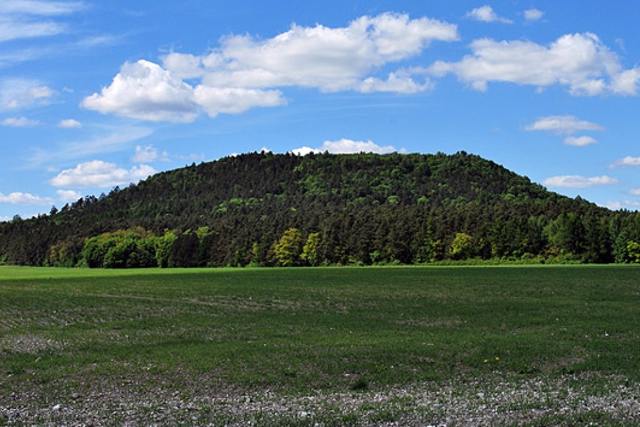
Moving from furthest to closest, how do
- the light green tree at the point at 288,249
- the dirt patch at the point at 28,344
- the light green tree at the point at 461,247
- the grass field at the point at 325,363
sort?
the light green tree at the point at 288,249
the light green tree at the point at 461,247
the dirt patch at the point at 28,344
the grass field at the point at 325,363

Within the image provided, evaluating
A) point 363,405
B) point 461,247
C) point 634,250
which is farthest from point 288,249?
point 363,405

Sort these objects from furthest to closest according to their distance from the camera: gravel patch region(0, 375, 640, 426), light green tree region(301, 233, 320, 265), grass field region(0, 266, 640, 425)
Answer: light green tree region(301, 233, 320, 265)
grass field region(0, 266, 640, 425)
gravel patch region(0, 375, 640, 426)

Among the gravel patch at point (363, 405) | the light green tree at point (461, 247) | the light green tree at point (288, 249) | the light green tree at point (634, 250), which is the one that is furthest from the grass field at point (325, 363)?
the light green tree at point (288, 249)

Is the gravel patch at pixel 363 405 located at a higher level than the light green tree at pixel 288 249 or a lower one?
lower

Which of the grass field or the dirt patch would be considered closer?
the grass field

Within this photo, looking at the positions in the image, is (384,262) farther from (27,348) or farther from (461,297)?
(27,348)

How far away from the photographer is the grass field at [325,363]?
16.4 m

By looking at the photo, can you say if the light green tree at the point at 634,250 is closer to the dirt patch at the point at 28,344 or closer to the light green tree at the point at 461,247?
the light green tree at the point at 461,247

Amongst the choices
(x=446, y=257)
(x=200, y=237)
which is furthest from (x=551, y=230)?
(x=200, y=237)

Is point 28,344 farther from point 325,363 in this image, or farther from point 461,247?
point 461,247

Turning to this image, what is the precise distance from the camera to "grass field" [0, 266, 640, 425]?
53.7ft

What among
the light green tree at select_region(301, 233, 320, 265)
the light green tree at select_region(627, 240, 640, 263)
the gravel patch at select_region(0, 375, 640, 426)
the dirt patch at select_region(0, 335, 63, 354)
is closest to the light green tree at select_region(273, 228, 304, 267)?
the light green tree at select_region(301, 233, 320, 265)

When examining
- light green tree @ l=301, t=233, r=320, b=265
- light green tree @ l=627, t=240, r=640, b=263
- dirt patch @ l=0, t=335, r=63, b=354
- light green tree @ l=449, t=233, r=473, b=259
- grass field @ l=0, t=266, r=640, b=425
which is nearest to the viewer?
grass field @ l=0, t=266, r=640, b=425

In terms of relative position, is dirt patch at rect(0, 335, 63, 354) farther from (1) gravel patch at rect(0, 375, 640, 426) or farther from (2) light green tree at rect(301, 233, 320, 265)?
(2) light green tree at rect(301, 233, 320, 265)
